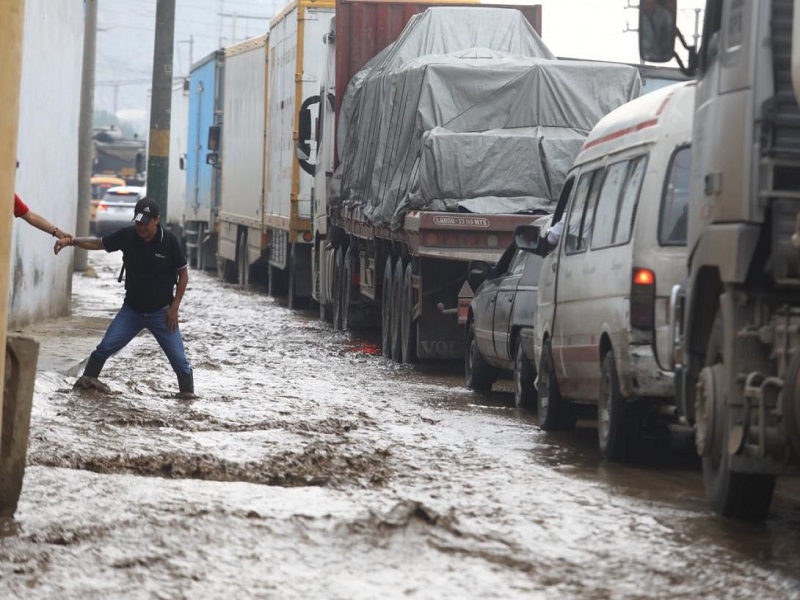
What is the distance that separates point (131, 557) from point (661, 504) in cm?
313

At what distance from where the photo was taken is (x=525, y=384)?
14031 millimetres

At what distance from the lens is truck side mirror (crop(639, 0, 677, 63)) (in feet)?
28.7

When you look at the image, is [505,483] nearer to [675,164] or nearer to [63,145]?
[675,164]

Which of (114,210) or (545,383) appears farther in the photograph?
(114,210)

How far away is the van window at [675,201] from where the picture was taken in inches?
391

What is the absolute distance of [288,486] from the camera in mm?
9102

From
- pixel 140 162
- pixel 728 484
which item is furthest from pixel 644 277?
pixel 140 162

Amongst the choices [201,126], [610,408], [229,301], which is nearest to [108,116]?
[201,126]

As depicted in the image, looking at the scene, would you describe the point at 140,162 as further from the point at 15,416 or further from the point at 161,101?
the point at 15,416

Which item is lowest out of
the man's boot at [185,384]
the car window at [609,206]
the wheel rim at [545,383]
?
the man's boot at [185,384]

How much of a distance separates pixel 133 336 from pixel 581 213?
4047mm

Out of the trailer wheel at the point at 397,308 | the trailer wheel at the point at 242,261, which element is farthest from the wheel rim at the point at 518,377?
the trailer wheel at the point at 242,261

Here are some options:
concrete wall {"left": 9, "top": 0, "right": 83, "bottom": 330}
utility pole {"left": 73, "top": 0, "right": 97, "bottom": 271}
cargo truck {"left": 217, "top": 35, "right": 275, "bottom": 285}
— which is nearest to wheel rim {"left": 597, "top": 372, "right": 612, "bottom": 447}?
concrete wall {"left": 9, "top": 0, "right": 83, "bottom": 330}

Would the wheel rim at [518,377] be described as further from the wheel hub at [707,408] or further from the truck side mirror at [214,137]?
the truck side mirror at [214,137]
